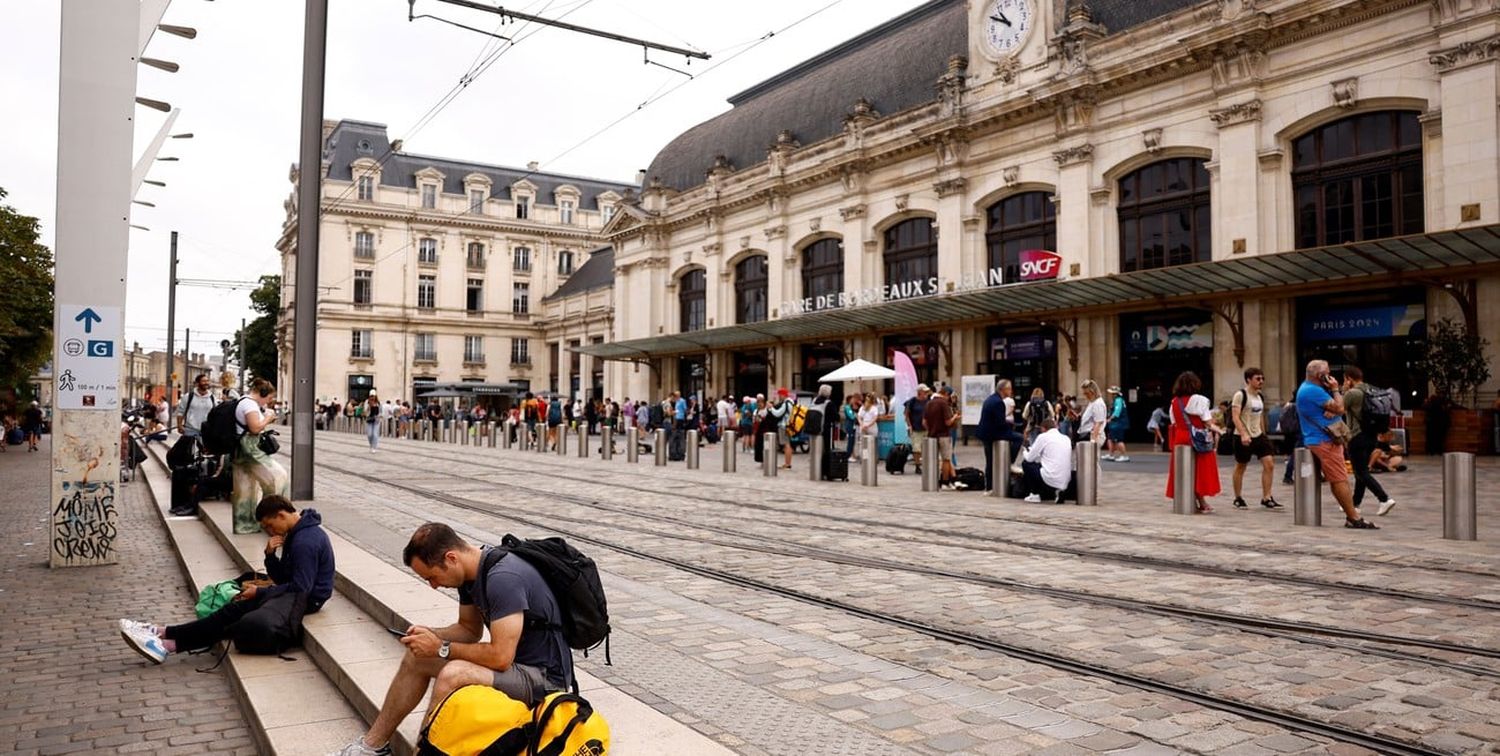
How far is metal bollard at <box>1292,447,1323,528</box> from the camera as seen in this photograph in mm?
10562

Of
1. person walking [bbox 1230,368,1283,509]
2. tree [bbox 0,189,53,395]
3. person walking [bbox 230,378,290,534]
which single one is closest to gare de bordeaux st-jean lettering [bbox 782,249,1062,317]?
person walking [bbox 1230,368,1283,509]

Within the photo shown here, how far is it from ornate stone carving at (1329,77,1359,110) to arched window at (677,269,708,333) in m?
27.4

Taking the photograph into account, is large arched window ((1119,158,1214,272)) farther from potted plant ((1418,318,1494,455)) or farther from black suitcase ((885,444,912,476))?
black suitcase ((885,444,912,476))

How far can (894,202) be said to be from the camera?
3428 cm

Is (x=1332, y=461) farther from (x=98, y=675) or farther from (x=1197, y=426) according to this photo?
(x=98, y=675)

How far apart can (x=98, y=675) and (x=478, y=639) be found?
292cm

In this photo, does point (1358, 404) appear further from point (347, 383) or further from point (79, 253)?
point (347, 383)

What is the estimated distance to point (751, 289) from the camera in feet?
139

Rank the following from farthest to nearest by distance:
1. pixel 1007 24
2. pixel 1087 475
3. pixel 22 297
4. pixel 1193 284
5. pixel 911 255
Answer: pixel 911 255 < pixel 1007 24 < pixel 22 297 < pixel 1193 284 < pixel 1087 475

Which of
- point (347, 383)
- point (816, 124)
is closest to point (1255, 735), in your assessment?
point (816, 124)

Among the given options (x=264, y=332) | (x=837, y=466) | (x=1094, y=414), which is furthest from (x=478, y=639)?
(x=264, y=332)

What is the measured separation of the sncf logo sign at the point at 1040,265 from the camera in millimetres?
28297

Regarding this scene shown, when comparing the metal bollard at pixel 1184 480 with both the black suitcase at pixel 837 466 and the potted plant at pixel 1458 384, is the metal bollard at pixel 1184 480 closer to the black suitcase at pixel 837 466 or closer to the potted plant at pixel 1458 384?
the black suitcase at pixel 837 466

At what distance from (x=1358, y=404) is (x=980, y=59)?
71.6 feet
